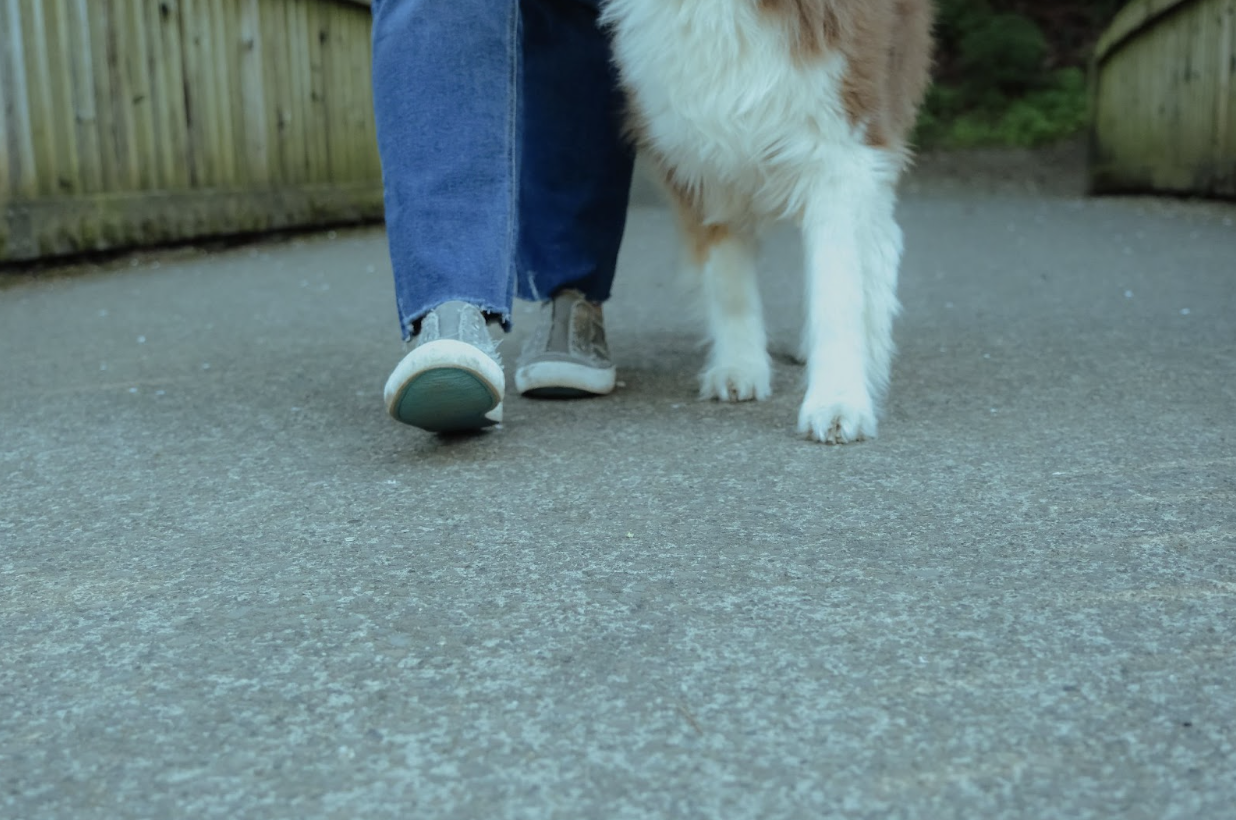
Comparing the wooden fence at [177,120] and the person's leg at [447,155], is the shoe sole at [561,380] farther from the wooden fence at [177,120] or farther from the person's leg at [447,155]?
the wooden fence at [177,120]

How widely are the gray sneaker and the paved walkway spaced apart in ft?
0.22

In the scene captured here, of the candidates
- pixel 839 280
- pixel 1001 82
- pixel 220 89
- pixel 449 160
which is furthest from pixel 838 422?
pixel 1001 82

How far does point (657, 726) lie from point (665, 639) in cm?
19

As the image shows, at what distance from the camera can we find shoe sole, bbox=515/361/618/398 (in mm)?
2467

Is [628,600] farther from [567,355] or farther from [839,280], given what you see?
[567,355]

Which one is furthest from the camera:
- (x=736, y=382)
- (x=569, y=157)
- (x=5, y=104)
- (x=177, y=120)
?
(x=177, y=120)

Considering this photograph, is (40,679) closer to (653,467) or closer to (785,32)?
(653,467)

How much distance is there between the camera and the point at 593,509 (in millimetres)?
1723

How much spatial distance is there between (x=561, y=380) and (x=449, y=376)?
569 mm

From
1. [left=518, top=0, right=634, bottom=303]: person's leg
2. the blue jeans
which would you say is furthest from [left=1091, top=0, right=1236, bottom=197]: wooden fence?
the blue jeans

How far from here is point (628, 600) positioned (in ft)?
4.52

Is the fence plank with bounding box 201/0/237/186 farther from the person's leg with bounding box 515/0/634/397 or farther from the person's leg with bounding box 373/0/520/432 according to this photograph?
the person's leg with bounding box 373/0/520/432

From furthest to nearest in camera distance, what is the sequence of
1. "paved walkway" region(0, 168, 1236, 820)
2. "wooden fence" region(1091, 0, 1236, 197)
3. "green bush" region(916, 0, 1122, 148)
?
"green bush" region(916, 0, 1122, 148), "wooden fence" region(1091, 0, 1236, 197), "paved walkway" region(0, 168, 1236, 820)

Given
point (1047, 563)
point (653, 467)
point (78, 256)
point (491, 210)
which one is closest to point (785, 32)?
point (491, 210)
